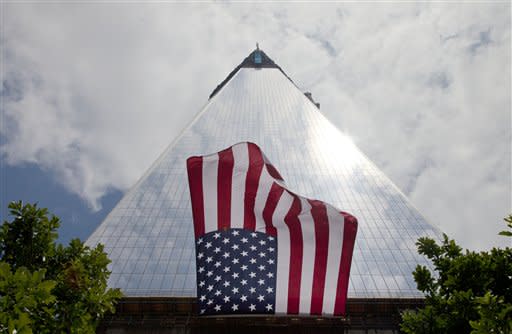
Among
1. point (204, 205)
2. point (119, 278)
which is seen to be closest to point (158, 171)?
point (119, 278)

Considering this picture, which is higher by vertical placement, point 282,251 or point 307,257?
point 282,251

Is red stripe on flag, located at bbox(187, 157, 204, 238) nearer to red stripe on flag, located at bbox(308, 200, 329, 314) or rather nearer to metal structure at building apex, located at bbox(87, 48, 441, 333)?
red stripe on flag, located at bbox(308, 200, 329, 314)

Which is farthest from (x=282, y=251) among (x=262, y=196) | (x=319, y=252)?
(x=262, y=196)

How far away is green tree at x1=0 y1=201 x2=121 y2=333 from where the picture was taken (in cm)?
979

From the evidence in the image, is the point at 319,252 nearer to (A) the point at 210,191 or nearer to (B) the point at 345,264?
(B) the point at 345,264

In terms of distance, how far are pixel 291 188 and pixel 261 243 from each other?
99.9 ft

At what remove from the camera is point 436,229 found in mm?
39219

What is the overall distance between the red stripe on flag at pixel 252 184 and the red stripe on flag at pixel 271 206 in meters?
0.50

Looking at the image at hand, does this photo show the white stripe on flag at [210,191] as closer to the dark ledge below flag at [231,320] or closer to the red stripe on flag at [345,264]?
the red stripe on flag at [345,264]

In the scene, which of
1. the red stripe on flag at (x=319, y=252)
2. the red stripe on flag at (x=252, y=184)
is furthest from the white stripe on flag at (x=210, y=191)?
the red stripe on flag at (x=319, y=252)

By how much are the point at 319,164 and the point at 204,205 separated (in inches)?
1507

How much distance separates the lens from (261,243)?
14648mm

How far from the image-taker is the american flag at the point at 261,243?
1369 centimetres

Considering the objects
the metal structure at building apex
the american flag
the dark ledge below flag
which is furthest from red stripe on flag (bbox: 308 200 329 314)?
the metal structure at building apex
